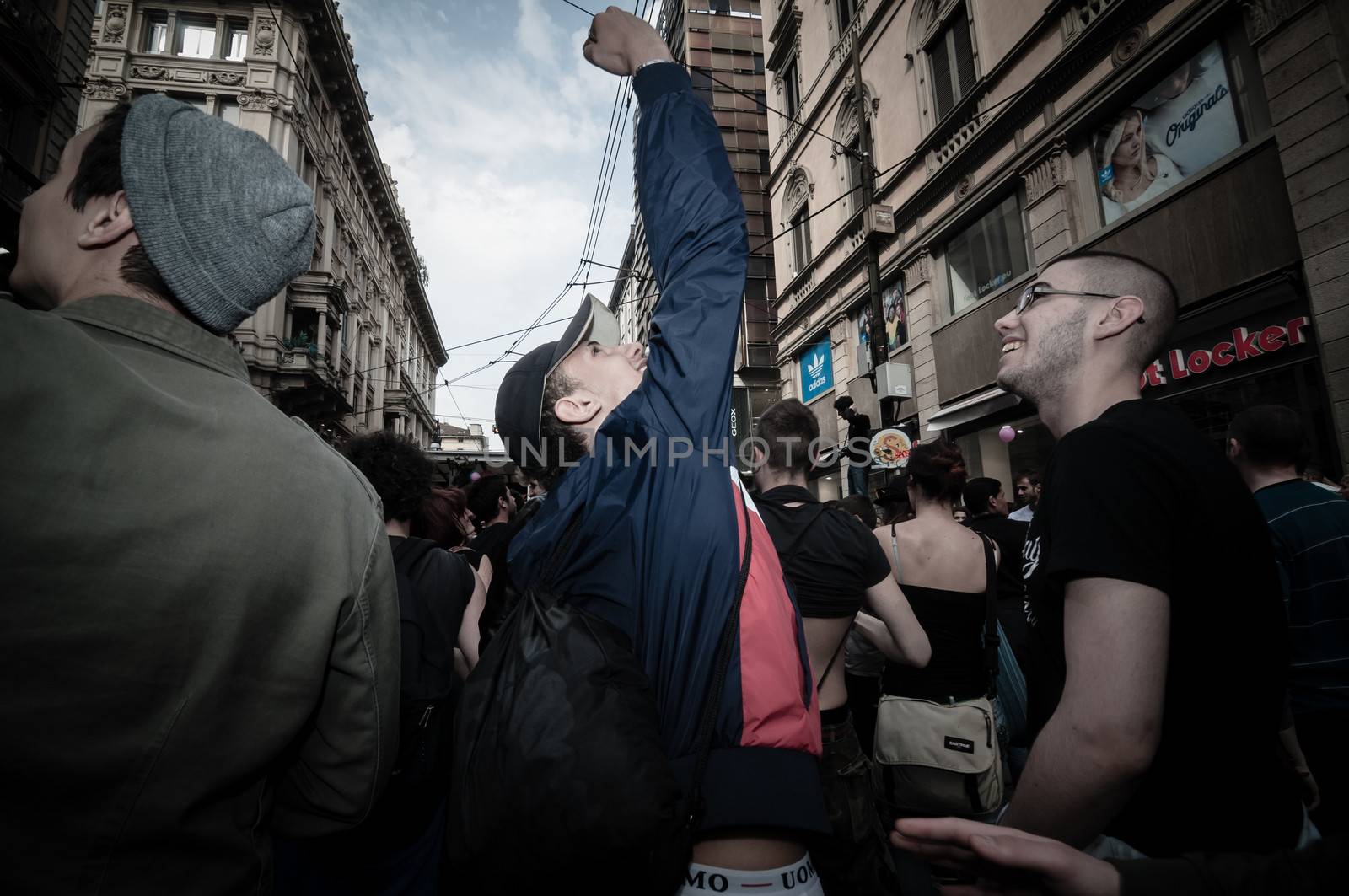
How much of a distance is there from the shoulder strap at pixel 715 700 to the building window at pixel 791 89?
2041 cm

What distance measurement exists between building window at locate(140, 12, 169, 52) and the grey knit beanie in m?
33.3

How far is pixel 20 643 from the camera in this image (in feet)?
2.55

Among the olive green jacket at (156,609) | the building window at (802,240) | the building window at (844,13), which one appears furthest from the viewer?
the building window at (802,240)

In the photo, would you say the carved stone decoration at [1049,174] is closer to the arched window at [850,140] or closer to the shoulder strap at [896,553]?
the arched window at [850,140]

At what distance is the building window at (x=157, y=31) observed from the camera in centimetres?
2389

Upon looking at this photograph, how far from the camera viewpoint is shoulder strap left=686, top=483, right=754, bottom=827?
98cm

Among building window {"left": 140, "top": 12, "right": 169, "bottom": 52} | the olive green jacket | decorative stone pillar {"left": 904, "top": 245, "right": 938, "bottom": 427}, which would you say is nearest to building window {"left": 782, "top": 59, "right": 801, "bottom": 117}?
decorative stone pillar {"left": 904, "top": 245, "right": 938, "bottom": 427}

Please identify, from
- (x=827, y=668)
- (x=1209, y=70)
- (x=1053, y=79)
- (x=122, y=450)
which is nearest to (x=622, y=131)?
(x=1053, y=79)

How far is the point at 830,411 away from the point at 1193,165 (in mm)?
9873

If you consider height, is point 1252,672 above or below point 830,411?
below

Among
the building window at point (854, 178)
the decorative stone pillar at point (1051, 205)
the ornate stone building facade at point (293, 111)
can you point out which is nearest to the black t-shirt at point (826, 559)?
the decorative stone pillar at point (1051, 205)

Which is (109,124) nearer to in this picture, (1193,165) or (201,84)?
(1193,165)

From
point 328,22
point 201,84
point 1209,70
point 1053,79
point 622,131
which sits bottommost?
point 1209,70

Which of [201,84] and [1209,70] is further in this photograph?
[201,84]
